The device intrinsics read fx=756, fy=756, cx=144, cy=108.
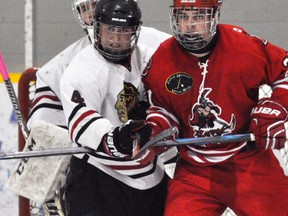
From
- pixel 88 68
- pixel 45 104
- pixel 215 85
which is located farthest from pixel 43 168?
pixel 215 85

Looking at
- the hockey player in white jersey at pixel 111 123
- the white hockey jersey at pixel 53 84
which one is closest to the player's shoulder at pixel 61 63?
the white hockey jersey at pixel 53 84

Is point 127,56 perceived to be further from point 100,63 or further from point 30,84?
point 30,84

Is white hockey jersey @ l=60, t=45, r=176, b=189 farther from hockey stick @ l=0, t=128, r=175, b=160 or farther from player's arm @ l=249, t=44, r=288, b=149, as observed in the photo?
player's arm @ l=249, t=44, r=288, b=149

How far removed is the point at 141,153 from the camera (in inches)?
85.9

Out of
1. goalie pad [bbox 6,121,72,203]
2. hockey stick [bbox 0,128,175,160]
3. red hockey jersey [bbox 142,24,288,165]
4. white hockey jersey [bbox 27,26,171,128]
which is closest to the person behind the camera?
hockey stick [bbox 0,128,175,160]

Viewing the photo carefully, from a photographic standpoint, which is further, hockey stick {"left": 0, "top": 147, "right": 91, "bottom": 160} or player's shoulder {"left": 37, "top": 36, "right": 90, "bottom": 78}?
player's shoulder {"left": 37, "top": 36, "right": 90, "bottom": 78}

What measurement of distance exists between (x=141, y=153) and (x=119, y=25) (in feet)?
1.26

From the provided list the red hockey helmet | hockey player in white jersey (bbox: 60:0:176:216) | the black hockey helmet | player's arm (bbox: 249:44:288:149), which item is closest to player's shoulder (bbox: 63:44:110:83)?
hockey player in white jersey (bbox: 60:0:176:216)

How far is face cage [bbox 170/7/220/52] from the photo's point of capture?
2.17 m

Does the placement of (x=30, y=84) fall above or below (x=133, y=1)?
below

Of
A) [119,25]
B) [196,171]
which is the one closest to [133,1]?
[119,25]

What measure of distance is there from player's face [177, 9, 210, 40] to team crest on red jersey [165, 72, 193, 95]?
13 cm

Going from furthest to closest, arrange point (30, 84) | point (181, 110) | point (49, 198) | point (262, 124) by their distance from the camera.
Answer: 1. point (30, 84)
2. point (49, 198)
3. point (181, 110)
4. point (262, 124)

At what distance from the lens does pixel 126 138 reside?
2098mm
